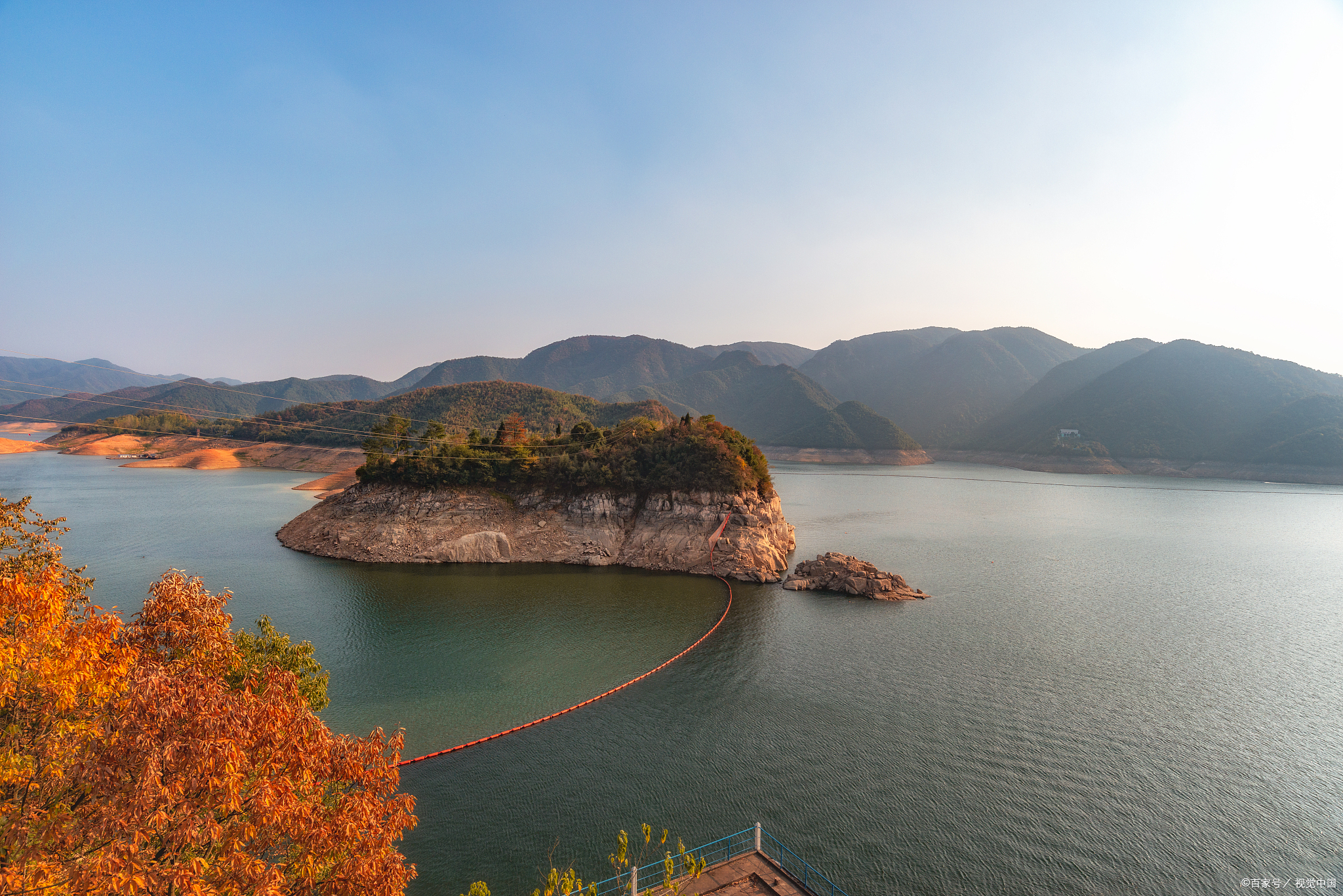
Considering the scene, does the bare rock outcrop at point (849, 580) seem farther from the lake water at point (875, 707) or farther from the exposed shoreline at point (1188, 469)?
the exposed shoreline at point (1188, 469)

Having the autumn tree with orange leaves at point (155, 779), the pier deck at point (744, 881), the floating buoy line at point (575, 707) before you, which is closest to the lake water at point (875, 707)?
the floating buoy line at point (575, 707)

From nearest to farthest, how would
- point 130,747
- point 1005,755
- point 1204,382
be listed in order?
point 130,747 < point 1005,755 < point 1204,382

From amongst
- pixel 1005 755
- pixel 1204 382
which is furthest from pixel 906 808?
pixel 1204 382

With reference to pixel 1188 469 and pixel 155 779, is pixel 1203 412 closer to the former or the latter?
pixel 1188 469

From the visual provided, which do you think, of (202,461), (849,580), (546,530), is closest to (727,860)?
(849,580)

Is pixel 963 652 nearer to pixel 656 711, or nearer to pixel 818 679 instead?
pixel 818 679

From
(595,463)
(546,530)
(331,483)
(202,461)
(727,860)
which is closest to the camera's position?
(727,860)
